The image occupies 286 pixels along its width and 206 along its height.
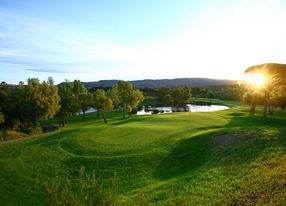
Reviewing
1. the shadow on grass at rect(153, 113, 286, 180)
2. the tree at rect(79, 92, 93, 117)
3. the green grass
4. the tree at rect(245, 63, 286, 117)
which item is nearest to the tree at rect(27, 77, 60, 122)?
the tree at rect(79, 92, 93, 117)

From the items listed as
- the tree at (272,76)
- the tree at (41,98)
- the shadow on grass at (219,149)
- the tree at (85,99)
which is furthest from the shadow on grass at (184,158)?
the tree at (85,99)

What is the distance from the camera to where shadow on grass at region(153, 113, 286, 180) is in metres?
23.1

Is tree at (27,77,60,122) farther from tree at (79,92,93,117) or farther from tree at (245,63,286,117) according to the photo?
tree at (245,63,286,117)

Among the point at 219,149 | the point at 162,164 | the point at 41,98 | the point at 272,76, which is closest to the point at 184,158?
the point at 162,164

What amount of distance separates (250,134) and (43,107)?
1584 inches

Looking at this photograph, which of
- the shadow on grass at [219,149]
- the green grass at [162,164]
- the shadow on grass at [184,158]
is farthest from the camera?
the shadow on grass at [184,158]

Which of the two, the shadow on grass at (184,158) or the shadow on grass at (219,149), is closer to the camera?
the shadow on grass at (219,149)

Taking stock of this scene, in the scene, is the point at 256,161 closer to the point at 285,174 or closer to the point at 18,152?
the point at 285,174

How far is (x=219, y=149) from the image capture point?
26.4m

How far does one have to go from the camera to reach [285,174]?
16.9m

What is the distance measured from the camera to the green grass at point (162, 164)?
17.0 metres

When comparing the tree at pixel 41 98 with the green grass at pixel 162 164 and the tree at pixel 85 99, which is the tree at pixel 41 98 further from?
the green grass at pixel 162 164

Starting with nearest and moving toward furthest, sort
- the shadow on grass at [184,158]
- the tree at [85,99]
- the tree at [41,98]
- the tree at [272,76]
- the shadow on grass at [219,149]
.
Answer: the shadow on grass at [219,149] < the shadow on grass at [184,158] < the tree at [272,76] < the tree at [41,98] < the tree at [85,99]

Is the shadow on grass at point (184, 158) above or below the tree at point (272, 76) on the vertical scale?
below
